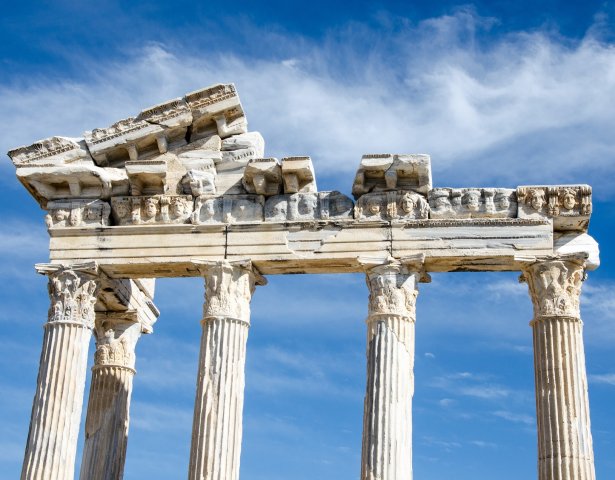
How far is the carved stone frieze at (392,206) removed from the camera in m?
28.8

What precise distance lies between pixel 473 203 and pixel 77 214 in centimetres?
1026

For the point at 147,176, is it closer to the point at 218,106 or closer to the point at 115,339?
the point at 218,106

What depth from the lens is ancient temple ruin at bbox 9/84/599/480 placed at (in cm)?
2706

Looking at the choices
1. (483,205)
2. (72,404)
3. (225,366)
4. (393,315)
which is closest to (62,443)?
(72,404)

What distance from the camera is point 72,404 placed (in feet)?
93.9

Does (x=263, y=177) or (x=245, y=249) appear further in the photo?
(x=263, y=177)

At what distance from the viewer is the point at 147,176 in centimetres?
2988

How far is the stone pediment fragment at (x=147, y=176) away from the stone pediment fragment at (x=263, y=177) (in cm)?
216

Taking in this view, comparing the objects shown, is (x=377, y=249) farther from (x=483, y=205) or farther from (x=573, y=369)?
(x=573, y=369)

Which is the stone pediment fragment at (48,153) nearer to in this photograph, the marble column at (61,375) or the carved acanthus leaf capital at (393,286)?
the marble column at (61,375)

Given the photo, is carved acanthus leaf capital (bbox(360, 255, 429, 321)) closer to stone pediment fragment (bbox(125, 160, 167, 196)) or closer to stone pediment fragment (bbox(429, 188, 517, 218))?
stone pediment fragment (bbox(429, 188, 517, 218))

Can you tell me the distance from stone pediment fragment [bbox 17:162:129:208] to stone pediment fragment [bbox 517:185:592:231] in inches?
408

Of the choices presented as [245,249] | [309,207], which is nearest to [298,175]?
[309,207]

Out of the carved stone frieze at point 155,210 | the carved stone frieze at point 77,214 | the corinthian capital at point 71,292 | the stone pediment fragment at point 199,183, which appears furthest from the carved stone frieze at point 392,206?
the corinthian capital at point 71,292
